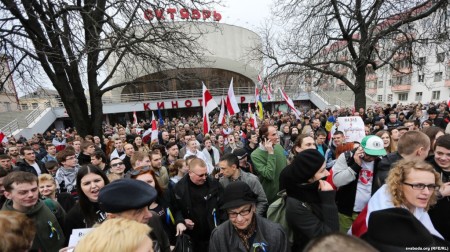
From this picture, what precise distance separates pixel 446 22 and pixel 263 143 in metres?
11.7

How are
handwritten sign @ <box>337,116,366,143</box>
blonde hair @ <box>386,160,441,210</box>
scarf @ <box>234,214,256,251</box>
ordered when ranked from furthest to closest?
handwritten sign @ <box>337,116,366,143</box> < scarf @ <box>234,214,256,251</box> < blonde hair @ <box>386,160,441,210</box>

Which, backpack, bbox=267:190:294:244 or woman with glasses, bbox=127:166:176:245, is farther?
woman with glasses, bbox=127:166:176:245

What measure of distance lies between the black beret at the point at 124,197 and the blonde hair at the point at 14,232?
471 mm

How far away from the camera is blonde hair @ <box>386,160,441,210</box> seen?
185cm

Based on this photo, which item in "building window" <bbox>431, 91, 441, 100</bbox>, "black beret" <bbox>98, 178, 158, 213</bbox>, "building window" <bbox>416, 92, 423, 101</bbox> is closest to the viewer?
"black beret" <bbox>98, 178, 158, 213</bbox>

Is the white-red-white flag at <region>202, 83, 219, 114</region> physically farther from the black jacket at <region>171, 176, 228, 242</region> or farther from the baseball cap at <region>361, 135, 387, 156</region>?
the baseball cap at <region>361, 135, 387, 156</region>

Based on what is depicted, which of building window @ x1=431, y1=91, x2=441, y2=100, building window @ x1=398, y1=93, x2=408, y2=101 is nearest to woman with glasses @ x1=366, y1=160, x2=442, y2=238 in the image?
building window @ x1=431, y1=91, x2=441, y2=100

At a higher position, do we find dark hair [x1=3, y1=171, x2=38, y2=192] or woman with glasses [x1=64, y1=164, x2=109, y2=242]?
dark hair [x1=3, y1=171, x2=38, y2=192]

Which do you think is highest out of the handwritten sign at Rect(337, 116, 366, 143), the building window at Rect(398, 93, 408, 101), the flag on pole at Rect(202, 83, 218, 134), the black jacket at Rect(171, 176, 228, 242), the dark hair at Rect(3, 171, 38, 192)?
the flag on pole at Rect(202, 83, 218, 134)

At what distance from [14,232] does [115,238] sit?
873mm

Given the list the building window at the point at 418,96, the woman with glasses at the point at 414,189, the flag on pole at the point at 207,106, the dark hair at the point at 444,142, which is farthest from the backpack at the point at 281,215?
the building window at the point at 418,96

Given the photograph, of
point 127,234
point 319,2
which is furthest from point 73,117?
point 319,2

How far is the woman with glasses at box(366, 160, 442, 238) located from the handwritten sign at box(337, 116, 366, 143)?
375cm

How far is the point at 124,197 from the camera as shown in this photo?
1.76 metres
